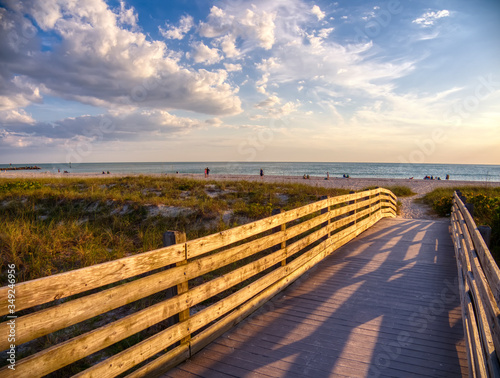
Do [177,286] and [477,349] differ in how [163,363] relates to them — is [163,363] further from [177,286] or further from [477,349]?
[477,349]

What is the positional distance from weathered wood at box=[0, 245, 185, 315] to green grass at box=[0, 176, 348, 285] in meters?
3.91

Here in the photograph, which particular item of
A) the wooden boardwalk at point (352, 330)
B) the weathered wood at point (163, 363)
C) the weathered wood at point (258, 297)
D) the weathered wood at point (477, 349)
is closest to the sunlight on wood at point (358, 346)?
the wooden boardwalk at point (352, 330)

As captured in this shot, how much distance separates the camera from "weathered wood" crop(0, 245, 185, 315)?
2.01 m

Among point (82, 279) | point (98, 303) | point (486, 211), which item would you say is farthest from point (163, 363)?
point (486, 211)

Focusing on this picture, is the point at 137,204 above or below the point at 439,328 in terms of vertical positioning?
above

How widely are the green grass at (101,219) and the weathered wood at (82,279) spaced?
12.8 feet

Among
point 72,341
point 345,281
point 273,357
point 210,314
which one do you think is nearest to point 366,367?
point 273,357

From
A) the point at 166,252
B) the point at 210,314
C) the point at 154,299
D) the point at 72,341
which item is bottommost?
the point at 154,299

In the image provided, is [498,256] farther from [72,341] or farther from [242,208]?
[72,341]

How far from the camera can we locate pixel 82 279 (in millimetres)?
2355

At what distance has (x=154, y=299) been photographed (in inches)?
200

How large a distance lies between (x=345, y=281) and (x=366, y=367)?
8.04ft

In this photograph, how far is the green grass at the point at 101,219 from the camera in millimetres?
6414

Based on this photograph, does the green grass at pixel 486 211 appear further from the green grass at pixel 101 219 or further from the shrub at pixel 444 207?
the green grass at pixel 101 219
